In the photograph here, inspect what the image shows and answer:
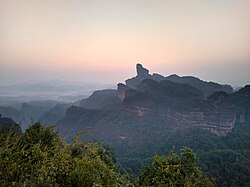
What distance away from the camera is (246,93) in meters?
119

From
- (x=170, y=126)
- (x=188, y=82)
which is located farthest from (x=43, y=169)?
(x=188, y=82)

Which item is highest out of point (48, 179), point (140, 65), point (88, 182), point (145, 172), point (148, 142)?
point (140, 65)

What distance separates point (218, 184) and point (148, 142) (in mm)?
46040

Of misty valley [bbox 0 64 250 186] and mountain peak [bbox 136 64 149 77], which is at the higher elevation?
mountain peak [bbox 136 64 149 77]

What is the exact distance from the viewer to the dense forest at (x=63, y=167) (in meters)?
6.92

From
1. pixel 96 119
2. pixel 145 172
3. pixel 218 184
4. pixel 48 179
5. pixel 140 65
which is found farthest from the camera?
pixel 140 65

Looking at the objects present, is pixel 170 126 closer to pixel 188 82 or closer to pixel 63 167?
pixel 188 82

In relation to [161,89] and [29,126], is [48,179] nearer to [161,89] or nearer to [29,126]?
[29,126]

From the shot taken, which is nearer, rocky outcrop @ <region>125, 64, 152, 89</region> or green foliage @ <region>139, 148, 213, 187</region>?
green foliage @ <region>139, 148, 213, 187</region>

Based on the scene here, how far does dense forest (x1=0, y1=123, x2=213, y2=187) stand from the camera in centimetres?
692

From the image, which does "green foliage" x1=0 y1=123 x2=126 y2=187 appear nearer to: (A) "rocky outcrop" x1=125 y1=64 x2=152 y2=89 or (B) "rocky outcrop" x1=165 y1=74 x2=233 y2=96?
(B) "rocky outcrop" x1=165 y1=74 x2=233 y2=96

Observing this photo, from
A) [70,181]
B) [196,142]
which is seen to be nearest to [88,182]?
[70,181]

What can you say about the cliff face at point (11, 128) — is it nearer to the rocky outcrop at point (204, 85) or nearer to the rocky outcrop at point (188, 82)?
the rocky outcrop at point (188, 82)

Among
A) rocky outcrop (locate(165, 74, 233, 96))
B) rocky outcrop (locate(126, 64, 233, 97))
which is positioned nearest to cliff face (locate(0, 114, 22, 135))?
rocky outcrop (locate(126, 64, 233, 97))
